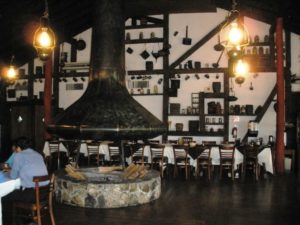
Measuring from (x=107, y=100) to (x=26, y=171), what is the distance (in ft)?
7.79

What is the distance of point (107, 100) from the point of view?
6508 millimetres

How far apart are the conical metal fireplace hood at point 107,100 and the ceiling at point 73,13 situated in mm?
3139

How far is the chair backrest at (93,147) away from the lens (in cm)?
954

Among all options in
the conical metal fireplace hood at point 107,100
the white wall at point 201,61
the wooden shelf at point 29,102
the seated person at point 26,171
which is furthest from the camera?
the wooden shelf at point 29,102

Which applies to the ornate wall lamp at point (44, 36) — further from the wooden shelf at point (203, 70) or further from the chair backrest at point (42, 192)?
the wooden shelf at point (203, 70)

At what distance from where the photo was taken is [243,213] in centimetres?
563

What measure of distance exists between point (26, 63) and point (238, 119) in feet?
24.8

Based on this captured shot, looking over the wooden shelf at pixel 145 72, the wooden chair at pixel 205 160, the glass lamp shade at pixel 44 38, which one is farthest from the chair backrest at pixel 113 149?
the glass lamp shade at pixel 44 38

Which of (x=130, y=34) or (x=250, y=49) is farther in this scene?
(x=130, y=34)

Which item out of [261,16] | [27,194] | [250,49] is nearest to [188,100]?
[250,49]

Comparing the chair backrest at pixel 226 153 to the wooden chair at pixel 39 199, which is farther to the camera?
the chair backrest at pixel 226 153

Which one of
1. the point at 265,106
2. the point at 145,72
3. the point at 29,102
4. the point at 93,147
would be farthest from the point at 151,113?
the point at 29,102

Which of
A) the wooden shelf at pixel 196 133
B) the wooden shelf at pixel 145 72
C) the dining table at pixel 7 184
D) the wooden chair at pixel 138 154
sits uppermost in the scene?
the wooden shelf at pixel 145 72

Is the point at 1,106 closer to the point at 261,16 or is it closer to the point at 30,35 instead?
the point at 30,35
